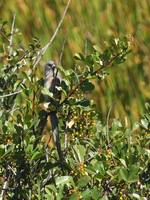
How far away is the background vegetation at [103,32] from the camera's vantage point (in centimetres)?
357

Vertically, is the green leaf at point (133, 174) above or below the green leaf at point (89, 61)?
below

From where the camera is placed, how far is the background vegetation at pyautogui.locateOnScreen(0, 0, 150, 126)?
11.7ft

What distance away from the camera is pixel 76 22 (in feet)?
12.8

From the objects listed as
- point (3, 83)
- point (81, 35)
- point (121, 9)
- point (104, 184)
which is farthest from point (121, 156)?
point (121, 9)

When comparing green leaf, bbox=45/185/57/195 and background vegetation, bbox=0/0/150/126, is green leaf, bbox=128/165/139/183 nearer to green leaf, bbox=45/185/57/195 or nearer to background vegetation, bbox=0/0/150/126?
green leaf, bbox=45/185/57/195

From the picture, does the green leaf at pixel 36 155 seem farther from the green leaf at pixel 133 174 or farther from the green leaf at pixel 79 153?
the green leaf at pixel 133 174

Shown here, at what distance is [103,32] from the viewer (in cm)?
376

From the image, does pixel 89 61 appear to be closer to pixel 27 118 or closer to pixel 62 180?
pixel 27 118

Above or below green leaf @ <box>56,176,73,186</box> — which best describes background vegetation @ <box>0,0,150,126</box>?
above

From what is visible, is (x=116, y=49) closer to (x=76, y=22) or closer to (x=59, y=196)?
(x=59, y=196)

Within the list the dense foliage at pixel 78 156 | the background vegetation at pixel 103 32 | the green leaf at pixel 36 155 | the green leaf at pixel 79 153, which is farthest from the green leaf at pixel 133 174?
the background vegetation at pixel 103 32

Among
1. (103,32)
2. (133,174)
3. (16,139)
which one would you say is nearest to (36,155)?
(16,139)

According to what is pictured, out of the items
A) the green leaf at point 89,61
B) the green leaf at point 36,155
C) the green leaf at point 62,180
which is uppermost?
the green leaf at point 89,61

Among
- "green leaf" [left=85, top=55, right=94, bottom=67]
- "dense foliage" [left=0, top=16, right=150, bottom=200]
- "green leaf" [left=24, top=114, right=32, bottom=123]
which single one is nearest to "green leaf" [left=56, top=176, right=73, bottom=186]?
"dense foliage" [left=0, top=16, right=150, bottom=200]
